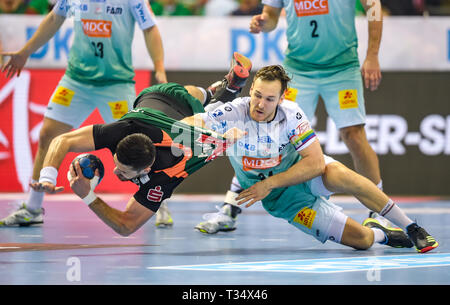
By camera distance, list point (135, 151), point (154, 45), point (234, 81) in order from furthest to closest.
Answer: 1. point (154, 45)
2. point (234, 81)
3. point (135, 151)

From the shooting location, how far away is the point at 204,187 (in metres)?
10.1

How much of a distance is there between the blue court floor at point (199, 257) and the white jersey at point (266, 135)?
671mm

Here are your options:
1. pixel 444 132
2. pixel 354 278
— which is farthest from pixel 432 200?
pixel 354 278

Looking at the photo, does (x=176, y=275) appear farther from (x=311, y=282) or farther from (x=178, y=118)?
(x=178, y=118)

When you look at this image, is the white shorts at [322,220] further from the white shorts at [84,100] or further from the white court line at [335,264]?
the white shorts at [84,100]

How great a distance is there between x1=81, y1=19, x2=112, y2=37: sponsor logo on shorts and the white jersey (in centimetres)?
189

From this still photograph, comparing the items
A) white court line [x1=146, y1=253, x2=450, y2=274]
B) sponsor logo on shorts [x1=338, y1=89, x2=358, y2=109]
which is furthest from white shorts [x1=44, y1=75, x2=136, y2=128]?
white court line [x1=146, y1=253, x2=450, y2=274]

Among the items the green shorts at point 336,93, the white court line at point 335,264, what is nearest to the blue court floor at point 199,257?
the white court line at point 335,264

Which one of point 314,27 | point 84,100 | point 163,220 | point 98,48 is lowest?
point 163,220

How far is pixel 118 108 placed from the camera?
Result: 7305 mm

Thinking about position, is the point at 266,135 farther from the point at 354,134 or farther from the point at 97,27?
the point at 97,27

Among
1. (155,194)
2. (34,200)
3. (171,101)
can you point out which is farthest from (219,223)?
(34,200)

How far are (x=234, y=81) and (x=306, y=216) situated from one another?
5.40ft

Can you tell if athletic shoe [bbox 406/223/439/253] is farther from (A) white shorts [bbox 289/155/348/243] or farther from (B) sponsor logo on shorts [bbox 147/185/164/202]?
(B) sponsor logo on shorts [bbox 147/185/164/202]
